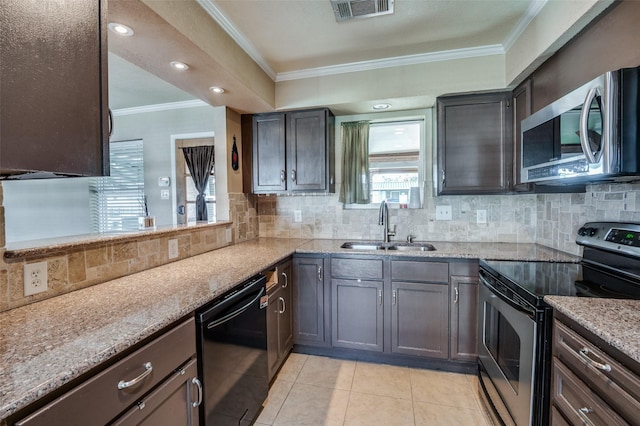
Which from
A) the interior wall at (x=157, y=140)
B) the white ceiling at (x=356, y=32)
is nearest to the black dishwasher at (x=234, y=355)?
the white ceiling at (x=356, y=32)

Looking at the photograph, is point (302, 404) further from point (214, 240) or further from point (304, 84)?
point (304, 84)

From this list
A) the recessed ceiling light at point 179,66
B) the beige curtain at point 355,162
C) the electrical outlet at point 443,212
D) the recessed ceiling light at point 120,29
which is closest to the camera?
the recessed ceiling light at point 120,29

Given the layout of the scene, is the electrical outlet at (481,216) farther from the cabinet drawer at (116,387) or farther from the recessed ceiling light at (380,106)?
the cabinet drawer at (116,387)

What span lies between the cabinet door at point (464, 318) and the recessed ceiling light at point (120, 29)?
249 centimetres

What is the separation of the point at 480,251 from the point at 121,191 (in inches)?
170

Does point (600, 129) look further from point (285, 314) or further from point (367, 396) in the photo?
point (285, 314)

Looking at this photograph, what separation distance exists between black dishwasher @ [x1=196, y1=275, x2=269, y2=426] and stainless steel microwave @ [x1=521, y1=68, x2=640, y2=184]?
1.70 m

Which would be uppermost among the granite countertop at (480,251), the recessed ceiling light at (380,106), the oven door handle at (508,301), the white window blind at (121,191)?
the recessed ceiling light at (380,106)

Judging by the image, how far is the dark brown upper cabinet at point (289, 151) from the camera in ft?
8.89

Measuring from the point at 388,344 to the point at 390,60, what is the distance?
7.55 feet

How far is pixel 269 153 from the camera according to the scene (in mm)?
2836

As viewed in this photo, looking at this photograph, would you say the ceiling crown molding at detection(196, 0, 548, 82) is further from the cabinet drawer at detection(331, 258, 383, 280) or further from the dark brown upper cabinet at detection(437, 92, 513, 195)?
the cabinet drawer at detection(331, 258, 383, 280)

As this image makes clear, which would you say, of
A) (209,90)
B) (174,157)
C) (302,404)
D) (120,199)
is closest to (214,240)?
(209,90)

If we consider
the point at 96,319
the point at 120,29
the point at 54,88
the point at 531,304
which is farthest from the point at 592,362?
the point at 120,29
